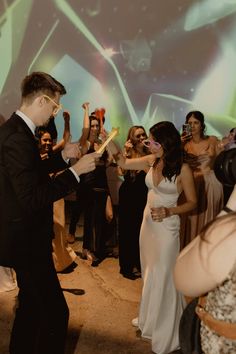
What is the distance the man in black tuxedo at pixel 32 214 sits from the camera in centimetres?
201

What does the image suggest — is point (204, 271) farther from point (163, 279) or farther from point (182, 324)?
point (163, 279)

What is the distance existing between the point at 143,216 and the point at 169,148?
62cm

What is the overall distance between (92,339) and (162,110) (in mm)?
4006

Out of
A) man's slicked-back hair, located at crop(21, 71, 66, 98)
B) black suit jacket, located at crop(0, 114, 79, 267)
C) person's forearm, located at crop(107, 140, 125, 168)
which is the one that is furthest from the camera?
person's forearm, located at crop(107, 140, 125, 168)

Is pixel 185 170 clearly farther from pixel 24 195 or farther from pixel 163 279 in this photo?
pixel 24 195

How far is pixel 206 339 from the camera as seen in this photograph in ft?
4.68

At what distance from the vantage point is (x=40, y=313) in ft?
7.26

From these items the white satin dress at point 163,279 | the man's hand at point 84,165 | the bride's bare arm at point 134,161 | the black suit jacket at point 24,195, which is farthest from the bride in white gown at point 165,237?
the black suit jacket at point 24,195

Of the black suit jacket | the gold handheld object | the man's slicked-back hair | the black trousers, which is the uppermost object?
the man's slicked-back hair

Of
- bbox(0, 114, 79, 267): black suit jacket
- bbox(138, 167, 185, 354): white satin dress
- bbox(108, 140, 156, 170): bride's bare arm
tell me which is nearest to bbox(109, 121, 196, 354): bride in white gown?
bbox(138, 167, 185, 354): white satin dress

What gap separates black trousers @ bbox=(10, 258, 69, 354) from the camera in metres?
2.16

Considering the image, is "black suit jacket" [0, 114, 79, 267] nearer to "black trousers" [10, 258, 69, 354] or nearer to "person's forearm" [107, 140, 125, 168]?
"black trousers" [10, 258, 69, 354]

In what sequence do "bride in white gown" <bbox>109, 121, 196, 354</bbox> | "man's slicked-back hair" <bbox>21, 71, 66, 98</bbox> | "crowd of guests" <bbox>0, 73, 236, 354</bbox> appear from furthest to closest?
"bride in white gown" <bbox>109, 121, 196, 354</bbox>, "man's slicked-back hair" <bbox>21, 71, 66, 98</bbox>, "crowd of guests" <bbox>0, 73, 236, 354</bbox>

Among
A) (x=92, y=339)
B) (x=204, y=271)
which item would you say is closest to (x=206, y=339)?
(x=204, y=271)
